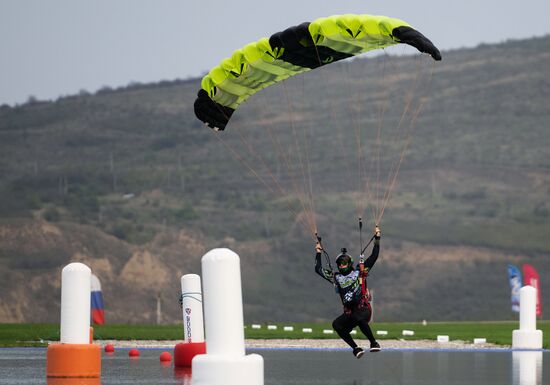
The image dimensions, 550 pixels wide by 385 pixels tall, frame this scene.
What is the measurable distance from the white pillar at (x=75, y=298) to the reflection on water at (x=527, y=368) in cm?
585

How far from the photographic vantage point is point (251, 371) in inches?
528

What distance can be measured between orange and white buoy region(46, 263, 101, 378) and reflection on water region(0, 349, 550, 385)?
0.22 m

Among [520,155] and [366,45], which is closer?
[366,45]

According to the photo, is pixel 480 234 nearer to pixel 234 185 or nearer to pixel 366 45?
pixel 234 185

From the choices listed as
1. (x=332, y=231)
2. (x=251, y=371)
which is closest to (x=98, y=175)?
(x=332, y=231)

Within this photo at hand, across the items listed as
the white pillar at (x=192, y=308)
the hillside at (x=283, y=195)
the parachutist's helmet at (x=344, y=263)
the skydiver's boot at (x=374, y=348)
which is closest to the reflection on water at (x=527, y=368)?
the skydiver's boot at (x=374, y=348)

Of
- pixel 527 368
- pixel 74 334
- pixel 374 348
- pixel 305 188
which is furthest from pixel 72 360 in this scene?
pixel 305 188

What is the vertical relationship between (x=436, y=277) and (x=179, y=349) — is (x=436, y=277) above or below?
above

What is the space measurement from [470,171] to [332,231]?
66.1ft

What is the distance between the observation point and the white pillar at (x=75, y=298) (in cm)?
1716

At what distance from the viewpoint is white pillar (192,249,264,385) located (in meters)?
13.2

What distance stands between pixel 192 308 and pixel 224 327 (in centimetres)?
680

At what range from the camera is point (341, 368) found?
20531mm

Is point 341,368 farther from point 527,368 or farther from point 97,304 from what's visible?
point 97,304
